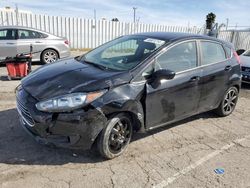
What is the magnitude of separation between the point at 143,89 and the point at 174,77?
655 mm

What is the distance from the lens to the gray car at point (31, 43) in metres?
8.75

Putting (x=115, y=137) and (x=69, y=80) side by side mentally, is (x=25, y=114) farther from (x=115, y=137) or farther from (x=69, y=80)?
(x=115, y=137)

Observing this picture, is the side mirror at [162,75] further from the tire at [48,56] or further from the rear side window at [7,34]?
the rear side window at [7,34]

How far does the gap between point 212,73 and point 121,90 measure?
2.05m

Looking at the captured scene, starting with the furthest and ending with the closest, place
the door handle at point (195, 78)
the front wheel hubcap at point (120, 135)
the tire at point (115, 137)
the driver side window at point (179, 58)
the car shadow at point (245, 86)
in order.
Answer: the car shadow at point (245, 86), the door handle at point (195, 78), the driver side window at point (179, 58), the front wheel hubcap at point (120, 135), the tire at point (115, 137)

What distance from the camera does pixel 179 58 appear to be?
4.00 m

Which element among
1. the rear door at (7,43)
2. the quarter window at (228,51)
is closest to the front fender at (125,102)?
the quarter window at (228,51)

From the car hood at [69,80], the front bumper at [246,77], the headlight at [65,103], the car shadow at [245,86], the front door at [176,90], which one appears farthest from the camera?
the car shadow at [245,86]

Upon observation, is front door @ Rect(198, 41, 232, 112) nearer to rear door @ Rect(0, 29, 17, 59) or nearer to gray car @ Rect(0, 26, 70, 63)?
gray car @ Rect(0, 26, 70, 63)

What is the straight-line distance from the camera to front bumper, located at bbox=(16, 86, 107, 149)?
292 centimetres

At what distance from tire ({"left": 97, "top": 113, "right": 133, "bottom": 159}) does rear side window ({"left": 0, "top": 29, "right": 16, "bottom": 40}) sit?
7144 mm

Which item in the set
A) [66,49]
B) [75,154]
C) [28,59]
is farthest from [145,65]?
[66,49]

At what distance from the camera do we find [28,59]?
7.28 metres

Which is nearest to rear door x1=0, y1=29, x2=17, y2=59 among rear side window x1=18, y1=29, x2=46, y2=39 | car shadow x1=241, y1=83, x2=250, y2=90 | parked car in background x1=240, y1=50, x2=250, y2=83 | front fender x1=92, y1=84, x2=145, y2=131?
rear side window x1=18, y1=29, x2=46, y2=39
